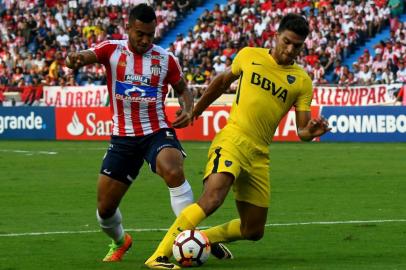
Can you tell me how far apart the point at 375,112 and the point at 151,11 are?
2229 cm

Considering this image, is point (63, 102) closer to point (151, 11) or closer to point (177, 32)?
point (177, 32)

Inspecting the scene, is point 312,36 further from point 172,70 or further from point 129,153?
point 129,153

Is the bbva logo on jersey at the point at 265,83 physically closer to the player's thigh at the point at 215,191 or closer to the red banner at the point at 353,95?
the player's thigh at the point at 215,191

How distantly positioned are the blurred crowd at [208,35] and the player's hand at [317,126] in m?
25.7

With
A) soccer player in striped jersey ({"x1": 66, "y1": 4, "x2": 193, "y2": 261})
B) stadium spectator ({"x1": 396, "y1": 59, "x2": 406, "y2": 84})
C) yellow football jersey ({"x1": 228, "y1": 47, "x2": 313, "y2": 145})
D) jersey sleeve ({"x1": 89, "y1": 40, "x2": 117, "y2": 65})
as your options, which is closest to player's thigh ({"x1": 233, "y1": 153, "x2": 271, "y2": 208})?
yellow football jersey ({"x1": 228, "y1": 47, "x2": 313, "y2": 145})

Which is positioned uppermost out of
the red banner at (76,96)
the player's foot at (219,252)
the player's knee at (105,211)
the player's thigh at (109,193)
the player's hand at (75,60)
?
the player's hand at (75,60)

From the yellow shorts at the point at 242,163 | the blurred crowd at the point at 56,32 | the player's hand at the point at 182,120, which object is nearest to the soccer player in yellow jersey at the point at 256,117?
the yellow shorts at the point at 242,163

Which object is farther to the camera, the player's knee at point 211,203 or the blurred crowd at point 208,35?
the blurred crowd at point 208,35

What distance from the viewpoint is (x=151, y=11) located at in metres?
10.6

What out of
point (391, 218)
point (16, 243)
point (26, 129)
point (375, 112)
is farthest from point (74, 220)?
point (26, 129)

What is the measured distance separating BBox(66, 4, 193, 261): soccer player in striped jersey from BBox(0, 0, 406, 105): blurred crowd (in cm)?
2502

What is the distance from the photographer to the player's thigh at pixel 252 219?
10.5 metres

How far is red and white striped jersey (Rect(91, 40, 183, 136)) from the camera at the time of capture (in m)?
10.9

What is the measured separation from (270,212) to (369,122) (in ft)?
56.6
